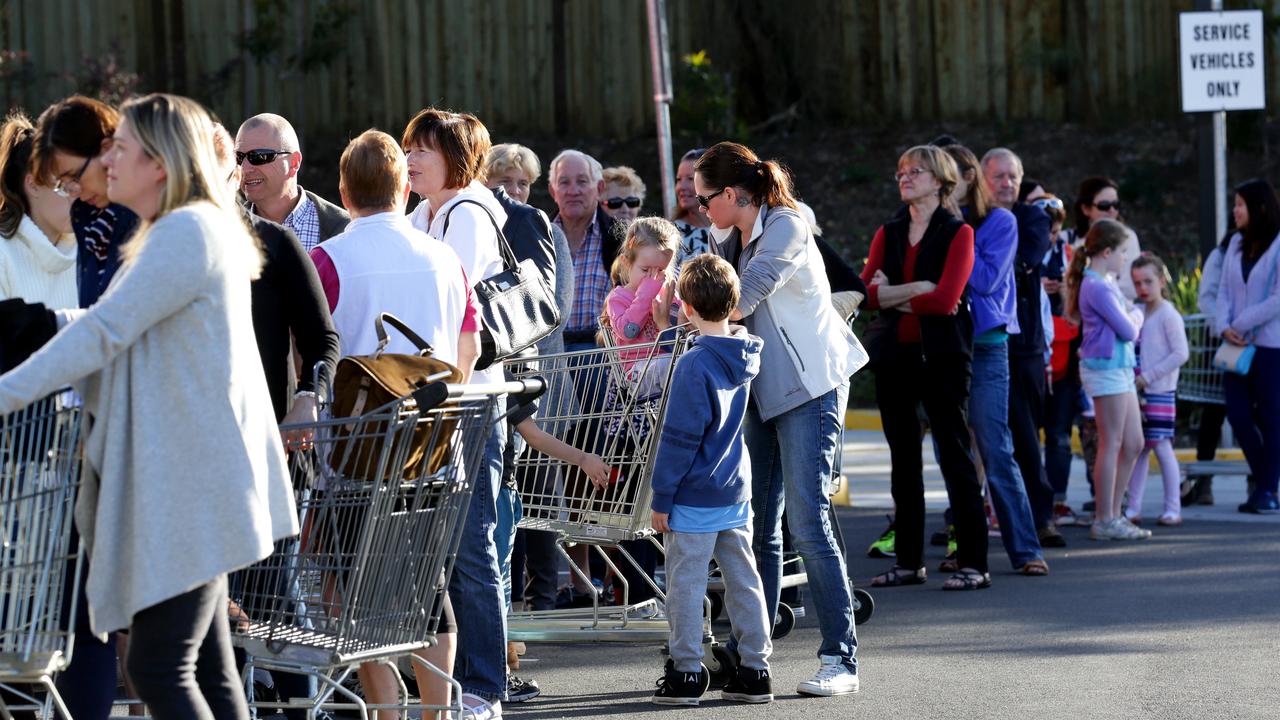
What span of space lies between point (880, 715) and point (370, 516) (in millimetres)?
2366

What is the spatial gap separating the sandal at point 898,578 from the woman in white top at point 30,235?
4533 mm

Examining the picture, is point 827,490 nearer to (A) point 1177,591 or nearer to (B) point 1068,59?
(A) point 1177,591

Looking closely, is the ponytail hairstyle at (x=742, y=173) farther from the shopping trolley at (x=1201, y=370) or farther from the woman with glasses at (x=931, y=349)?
the shopping trolley at (x=1201, y=370)

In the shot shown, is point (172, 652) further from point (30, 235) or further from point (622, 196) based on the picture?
point (622, 196)

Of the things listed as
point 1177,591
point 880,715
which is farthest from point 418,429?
point 1177,591

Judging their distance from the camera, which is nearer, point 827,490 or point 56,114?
point 56,114

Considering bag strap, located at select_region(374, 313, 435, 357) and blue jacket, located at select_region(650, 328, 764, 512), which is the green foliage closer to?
blue jacket, located at select_region(650, 328, 764, 512)

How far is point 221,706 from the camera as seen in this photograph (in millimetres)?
4098

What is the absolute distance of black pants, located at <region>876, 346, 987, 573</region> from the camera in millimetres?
8375

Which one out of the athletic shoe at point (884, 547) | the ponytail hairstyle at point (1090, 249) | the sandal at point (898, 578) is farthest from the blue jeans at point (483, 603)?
the ponytail hairstyle at point (1090, 249)

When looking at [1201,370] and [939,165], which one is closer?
[939,165]

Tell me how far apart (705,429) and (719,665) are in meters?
1.01

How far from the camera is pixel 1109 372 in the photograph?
10.2 metres

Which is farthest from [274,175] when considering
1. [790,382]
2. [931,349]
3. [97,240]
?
Answer: [931,349]
